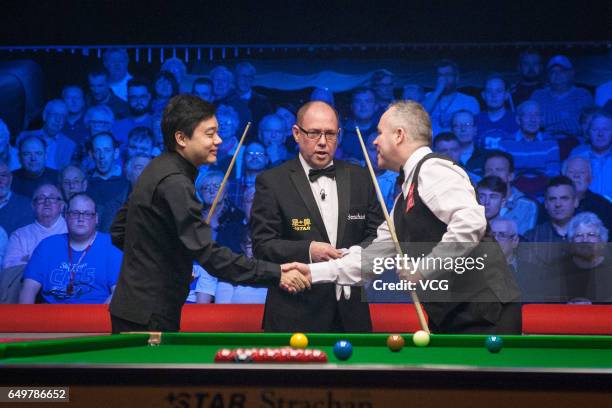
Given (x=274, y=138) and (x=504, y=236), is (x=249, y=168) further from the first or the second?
(x=504, y=236)

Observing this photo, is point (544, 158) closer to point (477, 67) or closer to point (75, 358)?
point (477, 67)

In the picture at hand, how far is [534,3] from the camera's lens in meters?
5.13

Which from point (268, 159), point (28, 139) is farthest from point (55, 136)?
point (268, 159)

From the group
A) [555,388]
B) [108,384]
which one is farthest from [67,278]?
[555,388]

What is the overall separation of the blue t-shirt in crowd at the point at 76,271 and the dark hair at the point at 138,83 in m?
1.03

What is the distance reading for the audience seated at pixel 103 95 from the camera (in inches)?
207

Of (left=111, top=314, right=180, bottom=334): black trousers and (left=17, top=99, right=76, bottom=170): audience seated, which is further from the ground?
(left=17, top=99, right=76, bottom=170): audience seated

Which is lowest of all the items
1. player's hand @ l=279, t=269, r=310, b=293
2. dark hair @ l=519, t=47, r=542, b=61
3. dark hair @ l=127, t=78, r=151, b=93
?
player's hand @ l=279, t=269, r=310, b=293

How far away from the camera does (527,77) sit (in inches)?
201

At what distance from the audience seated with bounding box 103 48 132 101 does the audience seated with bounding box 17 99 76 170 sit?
37 centimetres

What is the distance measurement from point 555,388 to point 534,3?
3894 mm

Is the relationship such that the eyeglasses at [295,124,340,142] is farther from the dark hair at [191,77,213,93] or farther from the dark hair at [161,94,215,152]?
the dark hair at [191,77,213,93]

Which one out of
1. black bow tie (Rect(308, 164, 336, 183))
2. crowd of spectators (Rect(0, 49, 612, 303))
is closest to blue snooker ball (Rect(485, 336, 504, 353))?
black bow tie (Rect(308, 164, 336, 183))

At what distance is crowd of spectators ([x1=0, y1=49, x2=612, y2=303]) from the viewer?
5000 mm
